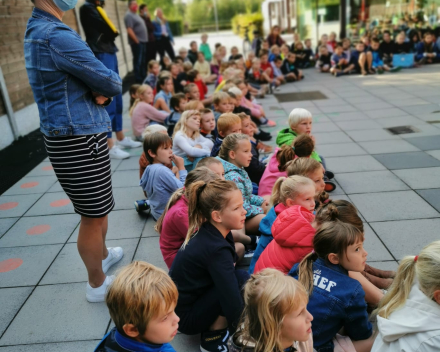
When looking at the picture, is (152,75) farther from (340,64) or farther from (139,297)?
(139,297)

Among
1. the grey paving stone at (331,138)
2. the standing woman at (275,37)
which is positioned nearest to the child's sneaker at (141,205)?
the grey paving stone at (331,138)

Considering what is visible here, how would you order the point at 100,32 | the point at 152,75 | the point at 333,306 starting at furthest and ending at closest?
1. the point at 152,75
2. the point at 100,32
3. the point at 333,306

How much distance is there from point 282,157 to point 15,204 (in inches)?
119

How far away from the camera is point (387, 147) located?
19.2 ft

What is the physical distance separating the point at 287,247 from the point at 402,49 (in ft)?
41.5

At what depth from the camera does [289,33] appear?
71.7ft

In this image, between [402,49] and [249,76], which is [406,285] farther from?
[402,49]

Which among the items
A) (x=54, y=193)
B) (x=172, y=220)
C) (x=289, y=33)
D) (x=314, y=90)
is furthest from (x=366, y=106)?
(x=289, y=33)

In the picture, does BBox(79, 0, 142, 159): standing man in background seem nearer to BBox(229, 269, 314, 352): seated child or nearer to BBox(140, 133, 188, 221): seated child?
BBox(140, 133, 188, 221): seated child

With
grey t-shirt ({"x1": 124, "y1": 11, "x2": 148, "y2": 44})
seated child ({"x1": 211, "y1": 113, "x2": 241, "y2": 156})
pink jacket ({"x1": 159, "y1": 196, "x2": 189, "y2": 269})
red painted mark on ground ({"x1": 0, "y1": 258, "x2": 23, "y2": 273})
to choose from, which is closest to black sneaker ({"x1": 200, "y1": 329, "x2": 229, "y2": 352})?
pink jacket ({"x1": 159, "y1": 196, "x2": 189, "y2": 269})

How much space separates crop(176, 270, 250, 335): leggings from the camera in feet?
7.88

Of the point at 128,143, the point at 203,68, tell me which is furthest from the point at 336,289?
the point at 203,68

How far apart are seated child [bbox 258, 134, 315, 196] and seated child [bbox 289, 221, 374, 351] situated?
5.60 ft

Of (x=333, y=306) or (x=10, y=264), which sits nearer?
(x=333, y=306)
